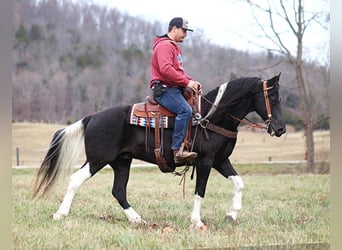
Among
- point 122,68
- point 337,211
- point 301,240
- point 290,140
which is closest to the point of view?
point 301,240

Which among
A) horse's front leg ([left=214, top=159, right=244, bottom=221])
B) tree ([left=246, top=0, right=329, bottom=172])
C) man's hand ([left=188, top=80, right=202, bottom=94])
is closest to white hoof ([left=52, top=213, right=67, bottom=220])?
horse's front leg ([left=214, top=159, right=244, bottom=221])

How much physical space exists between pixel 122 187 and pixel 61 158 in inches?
22.2

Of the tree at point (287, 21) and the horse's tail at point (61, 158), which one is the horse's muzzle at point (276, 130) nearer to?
the horse's tail at point (61, 158)

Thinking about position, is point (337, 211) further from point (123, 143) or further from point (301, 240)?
point (123, 143)

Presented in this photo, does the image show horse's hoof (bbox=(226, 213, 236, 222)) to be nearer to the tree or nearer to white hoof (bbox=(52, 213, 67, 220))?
white hoof (bbox=(52, 213, 67, 220))

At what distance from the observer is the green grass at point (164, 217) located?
439 cm

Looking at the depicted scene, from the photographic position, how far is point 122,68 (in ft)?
22.1

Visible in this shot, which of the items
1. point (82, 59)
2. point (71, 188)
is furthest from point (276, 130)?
point (82, 59)

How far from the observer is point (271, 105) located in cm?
476

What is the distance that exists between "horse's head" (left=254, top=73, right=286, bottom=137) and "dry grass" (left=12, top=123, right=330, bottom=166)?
2.08m

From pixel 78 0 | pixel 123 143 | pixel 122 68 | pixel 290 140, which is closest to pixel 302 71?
pixel 290 140

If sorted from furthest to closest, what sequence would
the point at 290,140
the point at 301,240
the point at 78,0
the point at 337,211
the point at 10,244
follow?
1. the point at 290,140
2. the point at 78,0
3. the point at 337,211
4. the point at 301,240
5. the point at 10,244

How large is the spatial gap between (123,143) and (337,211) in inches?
77.2

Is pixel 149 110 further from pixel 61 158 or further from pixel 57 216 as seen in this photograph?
pixel 57 216
